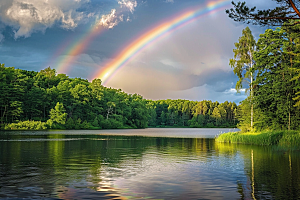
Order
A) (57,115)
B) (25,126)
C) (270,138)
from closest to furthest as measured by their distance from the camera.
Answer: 1. (270,138)
2. (25,126)
3. (57,115)

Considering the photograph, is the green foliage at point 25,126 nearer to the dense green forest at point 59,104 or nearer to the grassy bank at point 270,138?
the dense green forest at point 59,104

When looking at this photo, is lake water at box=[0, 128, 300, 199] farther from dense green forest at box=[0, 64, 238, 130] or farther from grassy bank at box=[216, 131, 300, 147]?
dense green forest at box=[0, 64, 238, 130]

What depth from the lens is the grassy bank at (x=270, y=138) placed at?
3427cm

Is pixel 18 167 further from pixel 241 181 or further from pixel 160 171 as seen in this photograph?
pixel 241 181

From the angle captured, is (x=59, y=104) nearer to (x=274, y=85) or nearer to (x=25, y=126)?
(x=25, y=126)

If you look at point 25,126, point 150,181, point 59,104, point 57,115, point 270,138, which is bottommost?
point 150,181

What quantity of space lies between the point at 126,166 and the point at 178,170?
11.9ft

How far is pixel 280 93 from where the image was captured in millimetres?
41406

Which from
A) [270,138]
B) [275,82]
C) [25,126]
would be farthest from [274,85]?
[25,126]

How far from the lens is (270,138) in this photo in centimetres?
3725

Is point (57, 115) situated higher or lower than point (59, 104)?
lower

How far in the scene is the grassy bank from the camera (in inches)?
1349

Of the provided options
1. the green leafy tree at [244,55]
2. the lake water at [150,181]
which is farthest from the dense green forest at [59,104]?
the lake water at [150,181]

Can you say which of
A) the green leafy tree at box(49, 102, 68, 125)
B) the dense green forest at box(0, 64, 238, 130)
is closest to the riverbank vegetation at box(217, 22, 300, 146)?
the dense green forest at box(0, 64, 238, 130)
